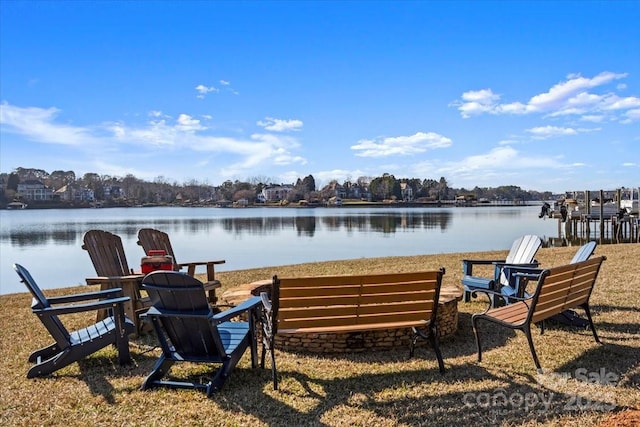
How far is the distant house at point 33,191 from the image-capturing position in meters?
134

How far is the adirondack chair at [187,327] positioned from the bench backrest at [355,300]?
1.40ft

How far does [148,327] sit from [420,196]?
143 m

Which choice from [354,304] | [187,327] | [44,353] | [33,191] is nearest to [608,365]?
[354,304]

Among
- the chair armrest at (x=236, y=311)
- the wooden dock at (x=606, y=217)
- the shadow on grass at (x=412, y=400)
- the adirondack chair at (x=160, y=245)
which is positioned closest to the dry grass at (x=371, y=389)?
the shadow on grass at (x=412, y=400)

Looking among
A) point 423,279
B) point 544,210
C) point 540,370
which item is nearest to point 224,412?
point 423,279

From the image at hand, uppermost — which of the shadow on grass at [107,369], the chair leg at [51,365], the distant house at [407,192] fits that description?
the distant house at [407,192]

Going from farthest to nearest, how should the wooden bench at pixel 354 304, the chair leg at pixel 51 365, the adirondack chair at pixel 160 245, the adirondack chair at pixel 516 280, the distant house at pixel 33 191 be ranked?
the distant house at pixel 33 191 < the adirondack chair at pixel 160 245 < the adirondack chair at pixel 516 280 < the chair leg at pixel 51 365 < the wooden bench at pixel 354 304

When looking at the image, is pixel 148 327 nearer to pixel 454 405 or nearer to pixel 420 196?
pixel 454 405

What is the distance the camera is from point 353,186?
511ft

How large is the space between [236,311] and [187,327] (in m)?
0.42

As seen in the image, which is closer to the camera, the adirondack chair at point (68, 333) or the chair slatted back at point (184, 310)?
the chair slatted back at point (184, 310)

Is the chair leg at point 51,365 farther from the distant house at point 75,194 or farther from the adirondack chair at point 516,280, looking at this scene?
the distant house at point 75,194

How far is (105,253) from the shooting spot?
20.7 ft

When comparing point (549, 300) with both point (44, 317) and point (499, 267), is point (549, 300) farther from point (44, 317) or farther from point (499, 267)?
point (44, 317)
